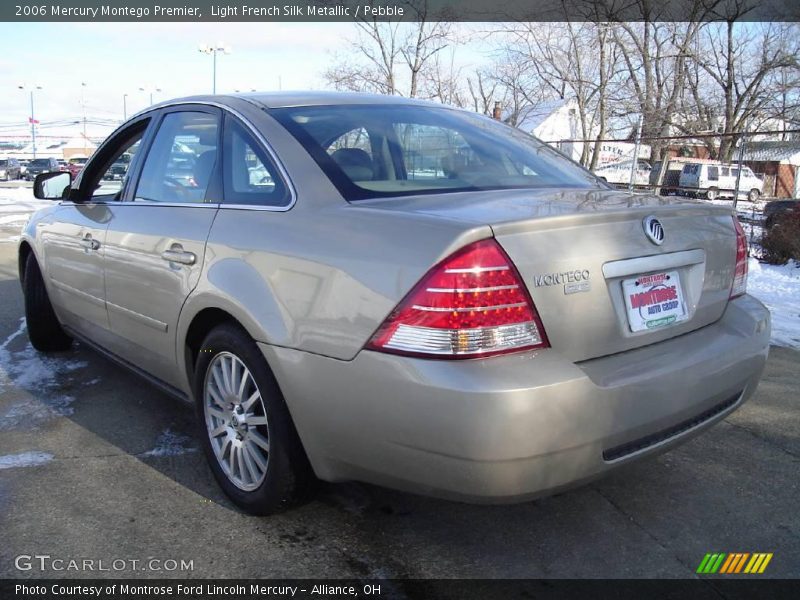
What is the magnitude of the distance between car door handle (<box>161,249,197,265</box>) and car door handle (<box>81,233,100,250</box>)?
833 mm

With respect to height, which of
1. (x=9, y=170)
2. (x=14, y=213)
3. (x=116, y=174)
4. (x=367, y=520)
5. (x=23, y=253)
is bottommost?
(x=14, y=213)

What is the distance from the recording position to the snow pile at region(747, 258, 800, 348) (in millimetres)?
5516

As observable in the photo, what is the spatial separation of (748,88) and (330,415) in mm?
38086

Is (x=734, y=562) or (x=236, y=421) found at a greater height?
(x=236, y=421)

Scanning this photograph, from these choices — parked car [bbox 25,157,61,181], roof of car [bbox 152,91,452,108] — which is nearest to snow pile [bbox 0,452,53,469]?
roof of car [bbox 152,91,452,108]

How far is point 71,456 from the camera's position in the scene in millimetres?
3213

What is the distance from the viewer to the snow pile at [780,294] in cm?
552

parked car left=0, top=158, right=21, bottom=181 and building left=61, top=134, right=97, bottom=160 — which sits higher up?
building left=61, top=134, right=97, bottom=160

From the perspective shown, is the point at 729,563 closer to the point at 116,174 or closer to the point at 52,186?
the point at 116,174

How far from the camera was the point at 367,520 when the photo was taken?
266cm

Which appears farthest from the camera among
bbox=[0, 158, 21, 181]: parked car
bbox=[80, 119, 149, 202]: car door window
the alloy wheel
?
bbox=[0, 158, 21, 181]: parked car

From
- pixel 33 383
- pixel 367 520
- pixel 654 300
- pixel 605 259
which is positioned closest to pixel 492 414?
pixel 605 259

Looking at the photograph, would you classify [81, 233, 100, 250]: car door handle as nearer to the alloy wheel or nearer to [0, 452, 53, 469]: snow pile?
[0, 452, 53, 469]: snow pile

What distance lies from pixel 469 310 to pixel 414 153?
3.95 feet
